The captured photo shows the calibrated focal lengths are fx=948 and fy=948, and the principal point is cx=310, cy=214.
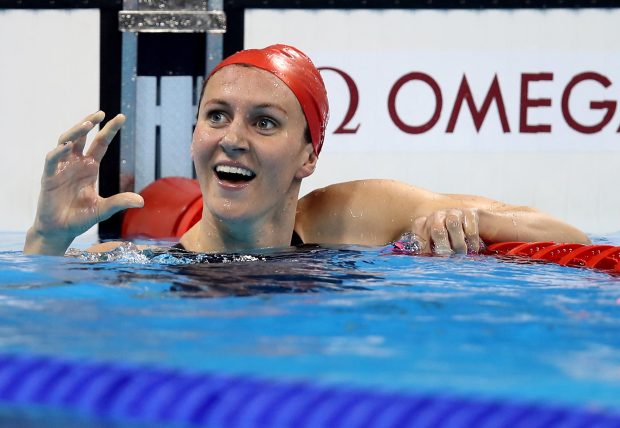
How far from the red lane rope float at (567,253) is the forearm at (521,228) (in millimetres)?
35

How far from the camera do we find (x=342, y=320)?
5.72 ft

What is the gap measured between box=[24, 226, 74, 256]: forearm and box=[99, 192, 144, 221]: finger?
0.14 m

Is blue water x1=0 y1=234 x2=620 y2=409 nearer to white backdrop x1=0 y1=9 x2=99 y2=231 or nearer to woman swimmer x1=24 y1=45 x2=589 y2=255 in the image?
woman swimmer x1=24 y1=45 x2=589 y2=255

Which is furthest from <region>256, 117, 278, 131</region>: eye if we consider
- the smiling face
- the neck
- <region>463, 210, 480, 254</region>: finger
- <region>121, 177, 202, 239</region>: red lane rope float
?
<region>121, 177, 202, 239</region>: red lane rope float

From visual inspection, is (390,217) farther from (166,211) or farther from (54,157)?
(166,211)

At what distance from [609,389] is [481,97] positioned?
3.17 m

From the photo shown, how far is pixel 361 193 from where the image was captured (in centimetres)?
302

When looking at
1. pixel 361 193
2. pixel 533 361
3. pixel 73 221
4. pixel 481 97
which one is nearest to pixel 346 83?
pixel 481 97

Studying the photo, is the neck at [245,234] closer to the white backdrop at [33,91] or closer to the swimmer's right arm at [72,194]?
the swimmer's right arm at [72,194]

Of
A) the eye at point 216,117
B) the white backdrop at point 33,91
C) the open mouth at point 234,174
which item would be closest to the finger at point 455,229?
the open mouth at point 234,174

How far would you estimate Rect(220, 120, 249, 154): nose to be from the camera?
2.60m

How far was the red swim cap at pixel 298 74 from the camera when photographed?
2.75 metres

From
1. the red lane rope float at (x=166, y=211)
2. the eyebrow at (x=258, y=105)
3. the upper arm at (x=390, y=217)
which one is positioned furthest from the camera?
the red lane rope float at (x=166, y=211)

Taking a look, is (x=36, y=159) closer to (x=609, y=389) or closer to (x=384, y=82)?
(x=384, y=82)
